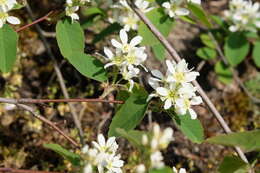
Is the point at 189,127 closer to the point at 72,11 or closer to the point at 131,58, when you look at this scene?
the point at 131,58

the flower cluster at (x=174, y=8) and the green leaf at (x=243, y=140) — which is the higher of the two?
the flower cluster at (x=174, y=8)

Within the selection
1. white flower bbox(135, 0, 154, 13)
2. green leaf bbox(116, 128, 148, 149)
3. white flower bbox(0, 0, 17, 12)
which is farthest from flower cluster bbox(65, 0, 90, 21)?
green leaf bbox(116, 128, 148, 149)

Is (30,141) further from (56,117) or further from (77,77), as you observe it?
(77,77)

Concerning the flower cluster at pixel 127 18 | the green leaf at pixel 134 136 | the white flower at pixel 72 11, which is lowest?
the green leaf at pixel 134 136

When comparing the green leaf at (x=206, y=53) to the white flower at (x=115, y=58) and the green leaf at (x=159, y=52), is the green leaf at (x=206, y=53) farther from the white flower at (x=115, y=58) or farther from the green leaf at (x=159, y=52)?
the white flower at (x=115, y=58)

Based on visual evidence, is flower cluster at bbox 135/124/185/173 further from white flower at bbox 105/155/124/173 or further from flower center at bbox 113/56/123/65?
flower center at bbox 113/56/123/65

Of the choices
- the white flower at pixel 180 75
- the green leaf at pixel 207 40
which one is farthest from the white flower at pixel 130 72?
the green leaf at pixel 207 40

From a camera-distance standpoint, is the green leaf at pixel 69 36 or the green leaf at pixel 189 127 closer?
the green leaf at pixel 189 127
